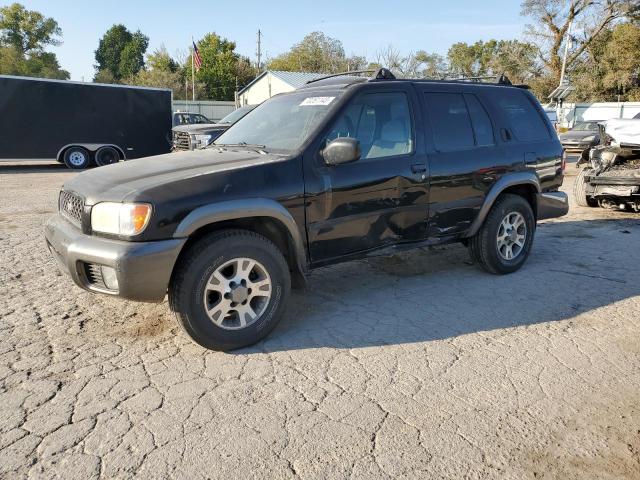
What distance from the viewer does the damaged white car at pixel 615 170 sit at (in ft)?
28.4

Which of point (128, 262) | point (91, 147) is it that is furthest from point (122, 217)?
point (91, 147)

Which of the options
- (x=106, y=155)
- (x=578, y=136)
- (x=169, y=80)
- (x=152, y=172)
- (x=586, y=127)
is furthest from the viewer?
(x=169, y=80)

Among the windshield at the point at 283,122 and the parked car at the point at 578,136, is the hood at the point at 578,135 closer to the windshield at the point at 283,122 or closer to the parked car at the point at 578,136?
the parked car at the point at 578,136

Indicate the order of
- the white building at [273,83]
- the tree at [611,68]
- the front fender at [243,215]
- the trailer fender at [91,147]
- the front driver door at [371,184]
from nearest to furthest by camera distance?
1. the front fender at [243,215]
2. the front driver door at [371,184]
3. the trailer fender at [91,147]
4. the white building at [273,83]
5. the tree at [611,68]

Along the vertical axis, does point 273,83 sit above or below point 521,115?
above

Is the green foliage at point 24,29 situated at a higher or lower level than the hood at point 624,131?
higher

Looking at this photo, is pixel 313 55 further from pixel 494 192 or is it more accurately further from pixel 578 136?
pixel 494 192

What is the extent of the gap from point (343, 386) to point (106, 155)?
646 inches

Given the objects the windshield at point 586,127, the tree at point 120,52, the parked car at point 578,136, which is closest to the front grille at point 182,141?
the parked car at point 578,136

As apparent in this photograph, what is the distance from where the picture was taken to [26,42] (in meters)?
63.1

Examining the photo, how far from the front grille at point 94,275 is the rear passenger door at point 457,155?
2.83 metres

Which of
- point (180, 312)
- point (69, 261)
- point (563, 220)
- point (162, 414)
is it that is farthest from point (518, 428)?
point (563, 220)

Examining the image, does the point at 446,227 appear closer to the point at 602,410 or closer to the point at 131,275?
the point at 602,410

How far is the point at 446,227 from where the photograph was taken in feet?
16.2
